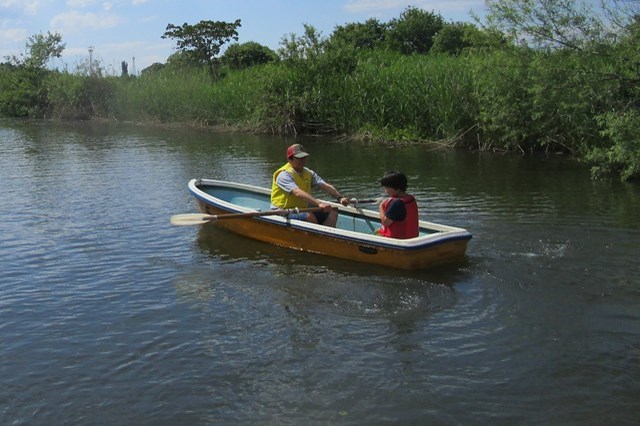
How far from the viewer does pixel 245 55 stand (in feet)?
164

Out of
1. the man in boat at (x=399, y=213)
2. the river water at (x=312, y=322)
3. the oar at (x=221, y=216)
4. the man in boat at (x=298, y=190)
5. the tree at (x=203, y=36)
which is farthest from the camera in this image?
the tree at (x=203, y=36)

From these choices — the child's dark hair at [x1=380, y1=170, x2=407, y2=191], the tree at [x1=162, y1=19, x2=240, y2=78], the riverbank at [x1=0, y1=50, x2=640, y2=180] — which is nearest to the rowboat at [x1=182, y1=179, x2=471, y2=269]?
the child's dark hair at [x1=380, y1=170, x2=407, y2=191]

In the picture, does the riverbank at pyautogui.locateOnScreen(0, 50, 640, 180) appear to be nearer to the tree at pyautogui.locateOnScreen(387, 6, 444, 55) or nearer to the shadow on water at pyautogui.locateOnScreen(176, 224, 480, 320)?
the shadow on water at pyautogui.locateOnScreen(176, 224, 480, 320)

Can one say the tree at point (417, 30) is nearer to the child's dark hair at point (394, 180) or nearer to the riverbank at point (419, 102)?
the riverbank at point (419, 102)

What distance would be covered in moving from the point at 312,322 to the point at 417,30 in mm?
49698

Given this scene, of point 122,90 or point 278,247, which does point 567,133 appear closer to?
point 278,247

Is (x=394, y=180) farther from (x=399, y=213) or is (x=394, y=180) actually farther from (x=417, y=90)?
(x=417, y=90)

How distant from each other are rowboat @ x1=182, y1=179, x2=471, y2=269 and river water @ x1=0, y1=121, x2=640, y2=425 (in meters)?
0.21

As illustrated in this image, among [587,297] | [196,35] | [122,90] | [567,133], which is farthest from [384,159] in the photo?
[196,35]

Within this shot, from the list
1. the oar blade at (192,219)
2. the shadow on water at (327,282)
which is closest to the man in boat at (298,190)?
the shadow on water at (327,282)

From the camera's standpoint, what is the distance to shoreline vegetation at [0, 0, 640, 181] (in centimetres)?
1559

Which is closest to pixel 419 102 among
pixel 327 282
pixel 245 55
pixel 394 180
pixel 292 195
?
pixel 292 195

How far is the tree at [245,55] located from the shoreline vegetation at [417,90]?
39 centimetres

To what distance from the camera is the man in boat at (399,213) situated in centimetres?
916
